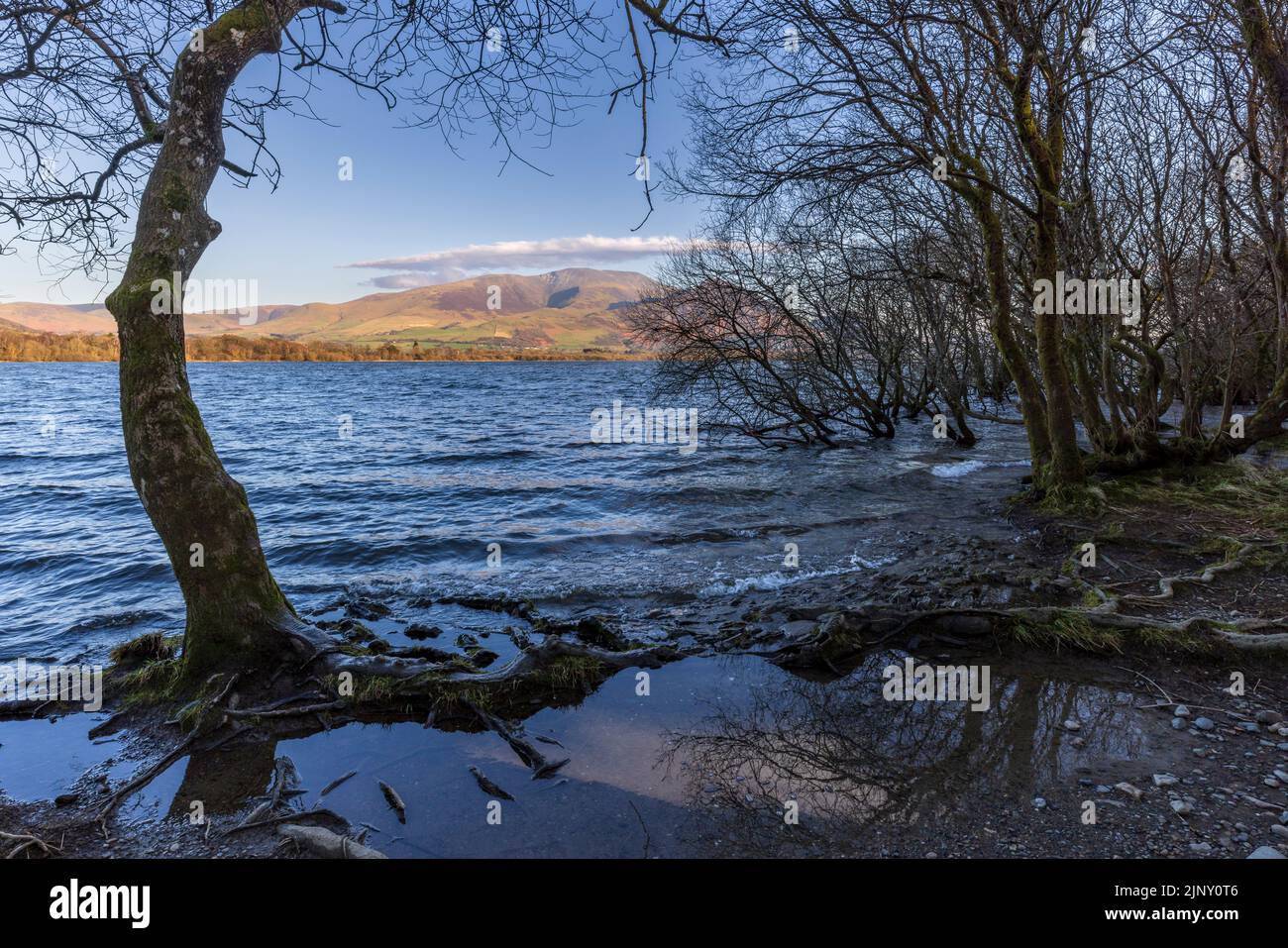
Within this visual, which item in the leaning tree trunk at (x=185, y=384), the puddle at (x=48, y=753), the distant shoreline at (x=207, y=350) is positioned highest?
the distant shoreline at (x=207, y=350)

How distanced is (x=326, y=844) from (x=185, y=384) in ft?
13.6

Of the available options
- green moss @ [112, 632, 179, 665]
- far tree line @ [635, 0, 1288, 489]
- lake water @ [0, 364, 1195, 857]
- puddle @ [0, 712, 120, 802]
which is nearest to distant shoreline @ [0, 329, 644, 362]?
lake water @ [0, 364, 1195, 857]

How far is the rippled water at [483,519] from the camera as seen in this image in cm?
1046

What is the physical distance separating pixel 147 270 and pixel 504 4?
3773 millimetres

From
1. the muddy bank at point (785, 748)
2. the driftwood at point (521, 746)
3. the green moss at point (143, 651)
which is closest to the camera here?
the muddy bank at point (785, 748)

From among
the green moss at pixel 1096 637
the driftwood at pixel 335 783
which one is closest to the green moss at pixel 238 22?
the driftwood at pixel 335 783

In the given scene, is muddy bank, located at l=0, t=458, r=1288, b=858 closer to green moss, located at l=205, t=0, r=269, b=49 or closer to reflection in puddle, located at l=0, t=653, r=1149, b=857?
reflection in puddle, located at l=0, t=653, r=1149, b=857

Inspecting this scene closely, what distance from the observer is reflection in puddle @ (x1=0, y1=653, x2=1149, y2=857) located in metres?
4.27

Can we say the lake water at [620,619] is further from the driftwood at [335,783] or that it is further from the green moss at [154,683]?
the green moss at [154,683]

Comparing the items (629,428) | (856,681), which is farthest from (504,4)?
(629,428)

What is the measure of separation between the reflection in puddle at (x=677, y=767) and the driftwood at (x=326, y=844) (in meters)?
0.26

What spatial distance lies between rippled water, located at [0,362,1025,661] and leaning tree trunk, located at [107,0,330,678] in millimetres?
3964

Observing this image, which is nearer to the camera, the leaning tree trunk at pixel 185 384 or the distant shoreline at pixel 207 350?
the leaning tree trunk at pixel 185 384

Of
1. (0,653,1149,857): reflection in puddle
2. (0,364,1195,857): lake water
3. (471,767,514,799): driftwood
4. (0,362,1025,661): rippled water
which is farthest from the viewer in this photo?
(0,362,1025,661): rippled water
